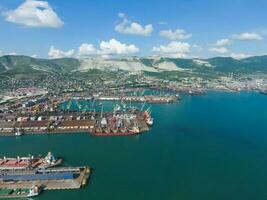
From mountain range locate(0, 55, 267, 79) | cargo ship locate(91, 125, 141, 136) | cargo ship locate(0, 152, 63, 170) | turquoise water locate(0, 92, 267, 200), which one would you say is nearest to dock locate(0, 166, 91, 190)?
turquoise water locate(0, 92, 267, 200)

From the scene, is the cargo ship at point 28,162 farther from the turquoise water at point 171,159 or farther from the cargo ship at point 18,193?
the cargo ship at point 18,193

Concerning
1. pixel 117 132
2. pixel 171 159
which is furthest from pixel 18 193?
A: pixel 117 132

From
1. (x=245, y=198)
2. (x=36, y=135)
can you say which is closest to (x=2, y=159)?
(x=36, y=135)

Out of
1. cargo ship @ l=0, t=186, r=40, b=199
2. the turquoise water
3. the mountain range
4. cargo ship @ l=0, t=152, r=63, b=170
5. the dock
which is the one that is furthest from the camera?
the mountain range

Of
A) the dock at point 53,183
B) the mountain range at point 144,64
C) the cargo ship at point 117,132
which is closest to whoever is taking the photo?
the dock at point 53,183

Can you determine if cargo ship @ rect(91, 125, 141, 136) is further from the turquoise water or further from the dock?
the dock

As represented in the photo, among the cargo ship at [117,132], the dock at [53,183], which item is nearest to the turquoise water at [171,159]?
the dock at [53,183]
